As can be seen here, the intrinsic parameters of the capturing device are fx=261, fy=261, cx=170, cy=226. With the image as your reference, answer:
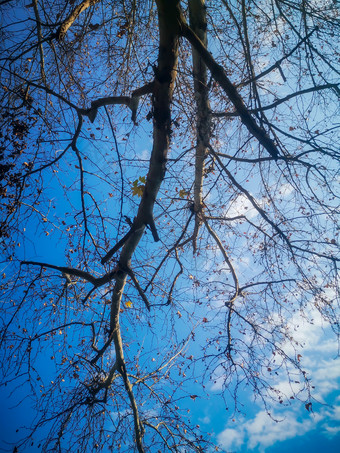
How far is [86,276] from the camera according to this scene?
3607 mm

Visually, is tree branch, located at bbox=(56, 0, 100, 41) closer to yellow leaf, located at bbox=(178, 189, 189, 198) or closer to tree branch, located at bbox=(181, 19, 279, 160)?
tree branch, located at bbox=(181, 19, 279, 160)

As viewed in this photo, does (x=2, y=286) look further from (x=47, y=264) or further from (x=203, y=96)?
(x=203, y=96)

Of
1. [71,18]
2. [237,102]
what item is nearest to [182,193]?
[237,102]

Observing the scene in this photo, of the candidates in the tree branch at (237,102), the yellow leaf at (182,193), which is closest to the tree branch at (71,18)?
the tree branch at (237,102)

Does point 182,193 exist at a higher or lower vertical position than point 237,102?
higher

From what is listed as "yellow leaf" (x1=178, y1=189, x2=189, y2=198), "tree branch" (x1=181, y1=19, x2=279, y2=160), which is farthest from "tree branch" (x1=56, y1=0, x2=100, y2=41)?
"yellow leaf" (x1=178, y1=189, x2=189, y2=198)

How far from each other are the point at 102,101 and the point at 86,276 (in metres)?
2.29

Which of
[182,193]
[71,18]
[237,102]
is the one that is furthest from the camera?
[182,193]

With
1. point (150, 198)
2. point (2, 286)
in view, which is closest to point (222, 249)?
point (150, 198)

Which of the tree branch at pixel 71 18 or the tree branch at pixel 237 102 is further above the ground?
the tree branch at pixel 71 18

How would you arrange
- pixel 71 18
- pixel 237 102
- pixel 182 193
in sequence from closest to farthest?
pixel 237 102, pixel 71 18, pixel 182 193

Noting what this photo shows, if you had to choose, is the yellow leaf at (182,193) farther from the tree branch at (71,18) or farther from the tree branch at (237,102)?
the tree branch at (71,18)

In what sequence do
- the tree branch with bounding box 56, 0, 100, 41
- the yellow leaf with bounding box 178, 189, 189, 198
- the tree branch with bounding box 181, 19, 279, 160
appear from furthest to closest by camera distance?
the yellow leaf with bounding box 178, 189, 189, 198 < the tree branch with bounding box 56, 0, 100, 41 < the tree branch with bounding box 181, 19, 279, 160

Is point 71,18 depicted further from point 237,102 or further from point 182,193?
point 182,193
